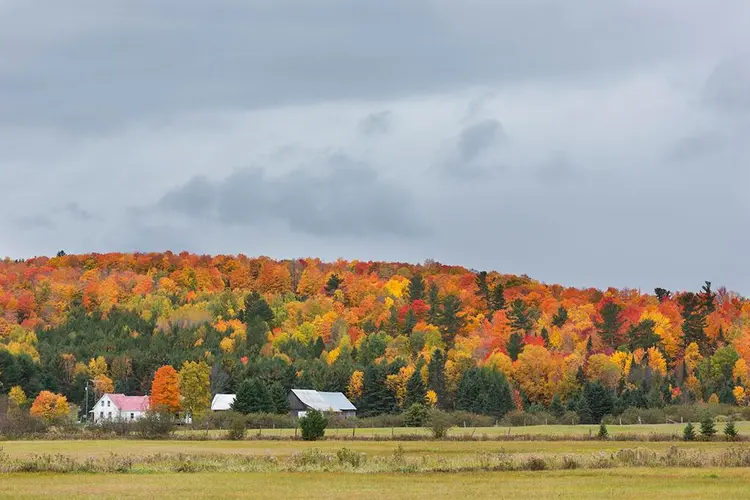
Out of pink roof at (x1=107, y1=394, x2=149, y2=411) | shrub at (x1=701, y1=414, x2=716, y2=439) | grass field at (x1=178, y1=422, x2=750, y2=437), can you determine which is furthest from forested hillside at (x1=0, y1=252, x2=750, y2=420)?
shrub at (x1=701, y1=414, x2=716, y2=439)

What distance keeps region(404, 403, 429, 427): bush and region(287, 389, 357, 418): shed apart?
23082 mm

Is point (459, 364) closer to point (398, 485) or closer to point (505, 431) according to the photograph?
point (505, 431)

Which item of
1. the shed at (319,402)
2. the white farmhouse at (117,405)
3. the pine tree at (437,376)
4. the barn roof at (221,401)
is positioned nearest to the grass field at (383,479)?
the shed at (319,402)

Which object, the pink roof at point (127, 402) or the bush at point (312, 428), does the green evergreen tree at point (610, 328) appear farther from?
the bush at point (312, 428)

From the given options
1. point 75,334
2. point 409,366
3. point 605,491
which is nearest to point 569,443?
point 605,491

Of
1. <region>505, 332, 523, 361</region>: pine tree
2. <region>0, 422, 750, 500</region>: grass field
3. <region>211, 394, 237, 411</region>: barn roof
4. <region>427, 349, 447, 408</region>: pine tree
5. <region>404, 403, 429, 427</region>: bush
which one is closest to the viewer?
<region>0, 422, 750, 500</region>: grass field

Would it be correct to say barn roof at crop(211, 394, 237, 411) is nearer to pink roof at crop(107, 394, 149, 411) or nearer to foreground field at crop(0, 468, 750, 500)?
pink roof at crop(107, 394, 149, 411)

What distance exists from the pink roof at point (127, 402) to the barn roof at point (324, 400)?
2024 centimetres

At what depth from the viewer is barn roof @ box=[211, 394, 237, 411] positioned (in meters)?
147

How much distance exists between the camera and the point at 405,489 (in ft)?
145

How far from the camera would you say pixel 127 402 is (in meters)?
152

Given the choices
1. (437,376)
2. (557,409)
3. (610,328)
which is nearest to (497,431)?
(557,409)

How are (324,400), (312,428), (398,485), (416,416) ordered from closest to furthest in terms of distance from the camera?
1. (398,485)
2. (312,428)
3. (416,416)
4. (324,400)

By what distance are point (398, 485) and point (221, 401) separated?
351ft
